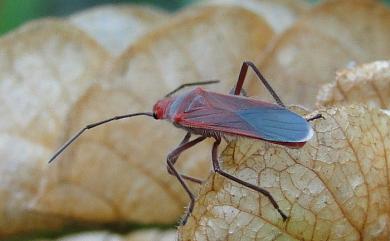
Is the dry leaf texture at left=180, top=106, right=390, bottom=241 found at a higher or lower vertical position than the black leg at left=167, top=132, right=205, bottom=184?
higher

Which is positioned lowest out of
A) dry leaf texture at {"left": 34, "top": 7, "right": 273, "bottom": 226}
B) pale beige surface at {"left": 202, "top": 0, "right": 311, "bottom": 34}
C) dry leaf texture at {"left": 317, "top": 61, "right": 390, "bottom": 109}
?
dry leaf texture at {"left": 34, "top": 7, "right": 273, "bottom": 226}

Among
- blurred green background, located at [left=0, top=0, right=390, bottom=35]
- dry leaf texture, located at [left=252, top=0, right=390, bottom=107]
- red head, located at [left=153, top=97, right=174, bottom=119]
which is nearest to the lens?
red head, located at [left=153, top=97, right=174, bottom=119]

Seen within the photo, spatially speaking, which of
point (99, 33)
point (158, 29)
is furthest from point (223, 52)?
point (99, 33)

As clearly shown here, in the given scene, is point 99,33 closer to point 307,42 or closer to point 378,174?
point 307,42

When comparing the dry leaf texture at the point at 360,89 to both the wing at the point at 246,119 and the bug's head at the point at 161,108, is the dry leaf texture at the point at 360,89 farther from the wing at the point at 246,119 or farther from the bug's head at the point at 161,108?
the bug's head at the point at 161,108

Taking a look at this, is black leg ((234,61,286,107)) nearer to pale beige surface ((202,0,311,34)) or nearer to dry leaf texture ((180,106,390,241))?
pale beige surface ((202,0,311,34))

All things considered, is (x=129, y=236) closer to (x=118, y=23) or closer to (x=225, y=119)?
(x=225, y=119)

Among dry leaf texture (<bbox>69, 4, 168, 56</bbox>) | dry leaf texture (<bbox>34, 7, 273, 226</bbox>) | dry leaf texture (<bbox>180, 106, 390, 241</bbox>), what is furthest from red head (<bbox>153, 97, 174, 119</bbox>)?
dry leaf texture (<bbox>180, 106, 390, 241</bbox>)

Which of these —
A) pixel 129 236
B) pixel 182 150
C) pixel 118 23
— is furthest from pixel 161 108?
pixel 118 23

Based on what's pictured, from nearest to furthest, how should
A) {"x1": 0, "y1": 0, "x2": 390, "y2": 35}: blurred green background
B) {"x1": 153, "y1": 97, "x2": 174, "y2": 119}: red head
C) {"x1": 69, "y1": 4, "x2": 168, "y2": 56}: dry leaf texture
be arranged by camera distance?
{"x1": 153, "y1": 97, "x2": 174, "y2": 119}: red head → {"x1": 69, "y1": 4, "x2": 168, "y2": 56}: dry leaf texture → {"x1": 0, "y1": 0, "x2": 390, "y2": 35}: blurred green background
